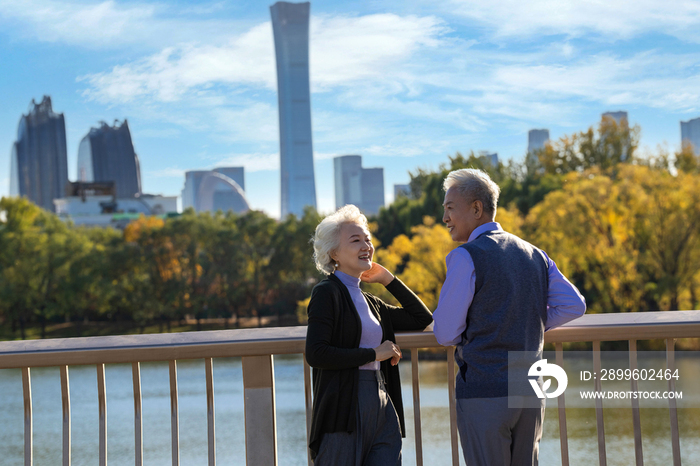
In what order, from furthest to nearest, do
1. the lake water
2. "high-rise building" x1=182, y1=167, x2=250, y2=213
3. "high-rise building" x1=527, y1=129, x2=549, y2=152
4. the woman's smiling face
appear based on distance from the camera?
"high-rise building" x1=182, y1=167, x2=250, y2=213 < "high-rise building" x1=527, y1=129, x2=549, y2=152 < the lake water < the woman's smiling face

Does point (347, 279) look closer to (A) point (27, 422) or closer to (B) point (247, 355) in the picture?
(B) point (247, 355)

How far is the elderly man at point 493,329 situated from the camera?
2.07 m

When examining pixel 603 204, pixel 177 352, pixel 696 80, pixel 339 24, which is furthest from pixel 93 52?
pixel 177 352

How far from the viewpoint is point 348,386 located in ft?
7.43

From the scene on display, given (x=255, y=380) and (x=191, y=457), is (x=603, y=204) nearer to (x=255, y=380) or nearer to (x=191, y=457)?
(x=191, y=457)

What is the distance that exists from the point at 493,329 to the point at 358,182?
11806 cm

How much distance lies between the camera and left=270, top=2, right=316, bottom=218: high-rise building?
114m

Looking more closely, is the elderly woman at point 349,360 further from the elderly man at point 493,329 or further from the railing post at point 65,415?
the railing post at point 65,415

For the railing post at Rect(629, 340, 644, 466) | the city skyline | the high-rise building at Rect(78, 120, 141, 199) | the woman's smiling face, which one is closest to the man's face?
the woman's smiling face

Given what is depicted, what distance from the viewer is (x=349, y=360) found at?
7.27 feet

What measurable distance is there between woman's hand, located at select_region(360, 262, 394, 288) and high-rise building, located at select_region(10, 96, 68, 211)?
130207mm

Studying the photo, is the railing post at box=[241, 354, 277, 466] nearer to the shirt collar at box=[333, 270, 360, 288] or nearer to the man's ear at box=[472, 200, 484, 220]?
the shirt collar at box=[333, 270, 360, 288]

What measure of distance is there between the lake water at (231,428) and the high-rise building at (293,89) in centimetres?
9478

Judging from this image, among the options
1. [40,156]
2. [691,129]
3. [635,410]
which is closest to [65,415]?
[635,410]
